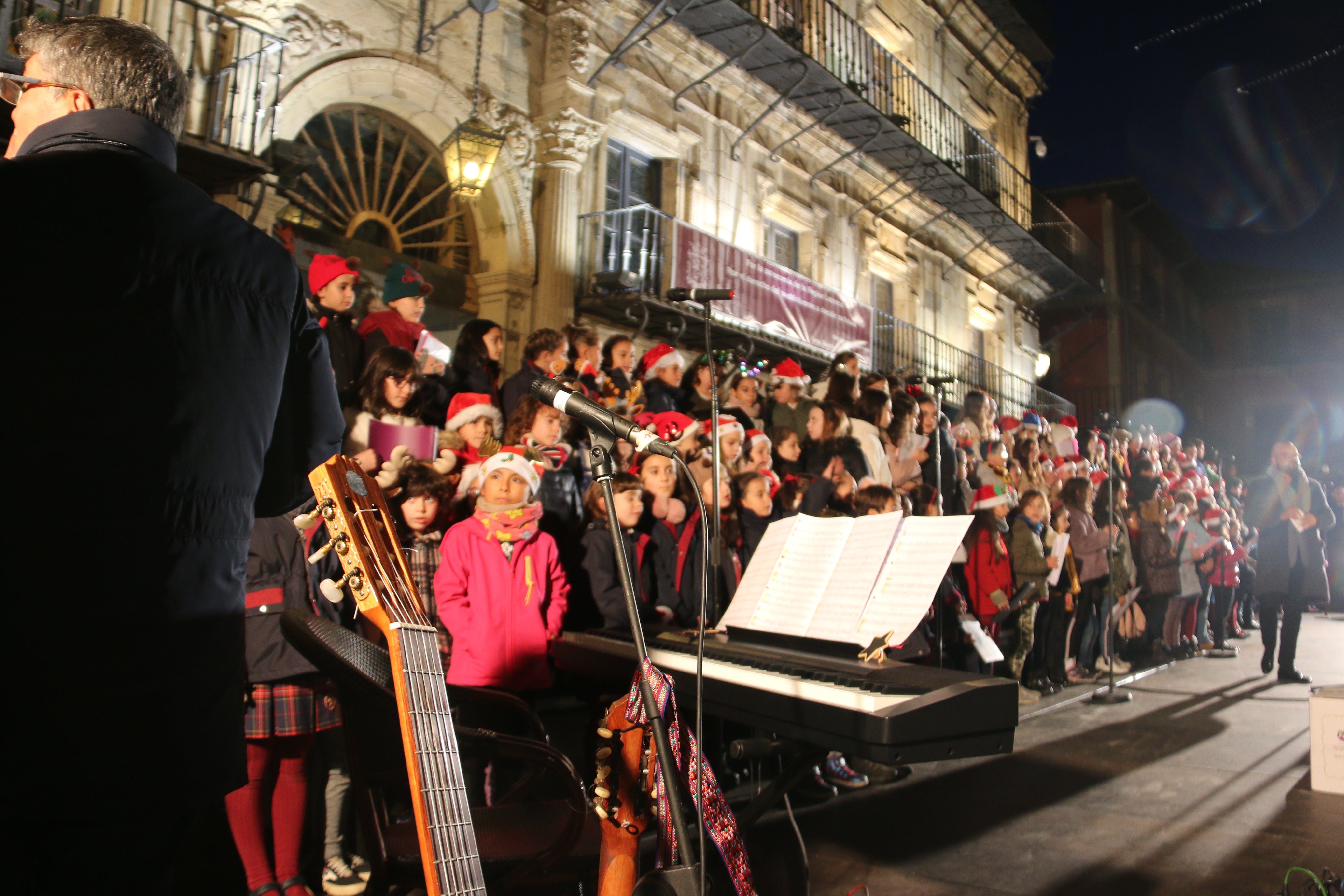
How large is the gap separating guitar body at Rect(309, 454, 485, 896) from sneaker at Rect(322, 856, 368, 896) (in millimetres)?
1794

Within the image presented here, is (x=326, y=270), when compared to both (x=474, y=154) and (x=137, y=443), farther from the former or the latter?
(x=474, y=154)

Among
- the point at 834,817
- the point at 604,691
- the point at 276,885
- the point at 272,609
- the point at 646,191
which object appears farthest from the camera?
the point at 646,191

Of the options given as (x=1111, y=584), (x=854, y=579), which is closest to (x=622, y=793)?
(x=854, y=579)

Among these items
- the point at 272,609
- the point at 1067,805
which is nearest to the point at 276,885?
the point at 272,609

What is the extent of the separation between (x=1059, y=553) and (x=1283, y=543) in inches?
82.7

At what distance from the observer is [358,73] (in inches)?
320

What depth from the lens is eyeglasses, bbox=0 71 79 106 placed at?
1391 mm

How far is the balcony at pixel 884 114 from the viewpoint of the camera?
1166 centimetres

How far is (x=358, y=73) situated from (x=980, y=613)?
7.14 meters

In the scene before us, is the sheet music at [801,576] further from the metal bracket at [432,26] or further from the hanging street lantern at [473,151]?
the metal bracket at [432,26]

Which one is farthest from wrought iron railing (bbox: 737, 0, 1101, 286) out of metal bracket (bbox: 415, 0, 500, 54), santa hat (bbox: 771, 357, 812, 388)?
santa hat (bbox: 771, 357, 812, 388)

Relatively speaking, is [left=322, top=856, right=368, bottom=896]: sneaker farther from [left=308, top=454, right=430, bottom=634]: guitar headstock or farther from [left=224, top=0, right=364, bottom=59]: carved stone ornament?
[left=224, top=0, right=364, bottom=59]: carved stone ornament

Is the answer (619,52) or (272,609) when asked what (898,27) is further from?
(272,609)

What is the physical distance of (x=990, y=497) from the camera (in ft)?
24.1
